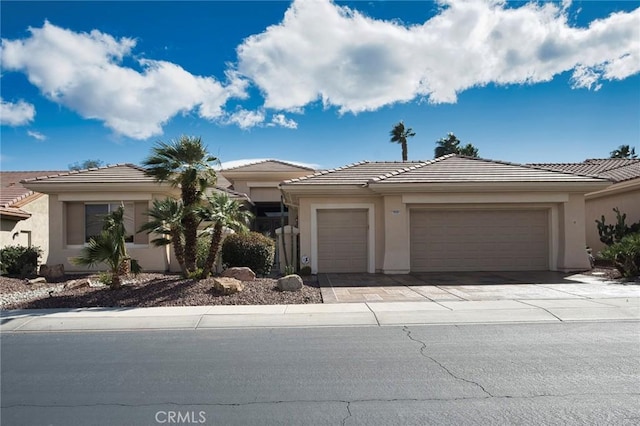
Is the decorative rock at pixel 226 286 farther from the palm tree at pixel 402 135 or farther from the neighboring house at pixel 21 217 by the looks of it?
the palm tree at pixel 402 135

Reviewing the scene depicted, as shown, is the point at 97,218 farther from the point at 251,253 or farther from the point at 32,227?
the point at 32,227

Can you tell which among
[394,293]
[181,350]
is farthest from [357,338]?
[394,293]

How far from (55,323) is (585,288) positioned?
12848 millimetres

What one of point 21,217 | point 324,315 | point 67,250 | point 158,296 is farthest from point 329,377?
point 21,217

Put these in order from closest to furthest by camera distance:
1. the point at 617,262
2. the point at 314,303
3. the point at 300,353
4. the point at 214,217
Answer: the point at 300,353 < the point at 314,303 < the point at 214,217 < the point at 617,262

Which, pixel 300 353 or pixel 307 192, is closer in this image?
pixel 300 353

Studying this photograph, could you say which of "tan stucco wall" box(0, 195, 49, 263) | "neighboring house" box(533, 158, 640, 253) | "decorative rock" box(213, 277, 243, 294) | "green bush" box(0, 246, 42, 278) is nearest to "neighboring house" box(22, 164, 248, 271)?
"green bush" box(0, 246, 42, 278)

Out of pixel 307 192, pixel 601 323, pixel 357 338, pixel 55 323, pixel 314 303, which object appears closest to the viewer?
pixel 357 338

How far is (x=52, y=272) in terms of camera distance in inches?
606

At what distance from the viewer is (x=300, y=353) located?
644 cm

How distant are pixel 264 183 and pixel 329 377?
856 inches

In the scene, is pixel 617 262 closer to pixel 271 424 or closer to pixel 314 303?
pixel 314 303

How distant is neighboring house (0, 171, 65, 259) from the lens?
19.5 m

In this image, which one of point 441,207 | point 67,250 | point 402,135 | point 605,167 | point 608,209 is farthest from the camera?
point 402,135
